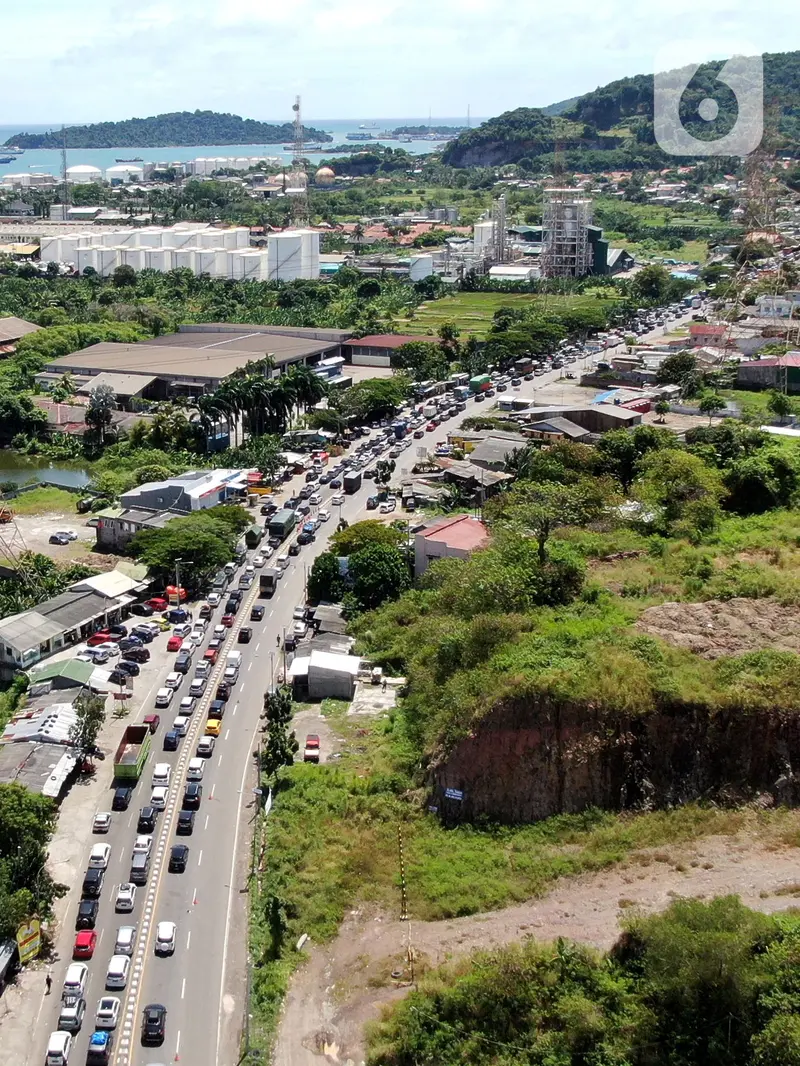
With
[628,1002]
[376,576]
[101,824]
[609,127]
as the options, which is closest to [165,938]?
[101,824]

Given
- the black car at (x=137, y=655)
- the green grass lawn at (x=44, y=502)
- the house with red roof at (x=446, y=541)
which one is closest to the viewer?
the black car at (x=137, y=655)

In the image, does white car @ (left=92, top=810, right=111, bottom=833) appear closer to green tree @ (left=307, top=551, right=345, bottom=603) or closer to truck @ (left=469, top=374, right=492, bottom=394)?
green tree @ (left=307, top=551, right=345, bottom=603)

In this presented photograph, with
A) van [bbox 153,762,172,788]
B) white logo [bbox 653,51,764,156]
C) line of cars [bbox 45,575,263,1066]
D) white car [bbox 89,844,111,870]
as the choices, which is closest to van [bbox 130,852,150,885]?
line of cars [bbox 45,575,263,1066]

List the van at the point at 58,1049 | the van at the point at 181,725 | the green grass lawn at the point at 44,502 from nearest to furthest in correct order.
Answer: the van at the point at 58,1049, the van at the point at 181,725, the green grass lawn at the point at 44,502

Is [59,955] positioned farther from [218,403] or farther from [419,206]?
[419,206]

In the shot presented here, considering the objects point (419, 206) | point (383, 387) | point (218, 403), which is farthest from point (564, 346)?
point (419, 206)

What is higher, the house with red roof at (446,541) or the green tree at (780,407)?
the green tree at (780,407)

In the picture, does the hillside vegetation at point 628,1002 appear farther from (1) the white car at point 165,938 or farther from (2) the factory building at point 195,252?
(2) the factory building at point 195,252

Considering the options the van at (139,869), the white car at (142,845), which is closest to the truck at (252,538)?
the white car at (142,845)
